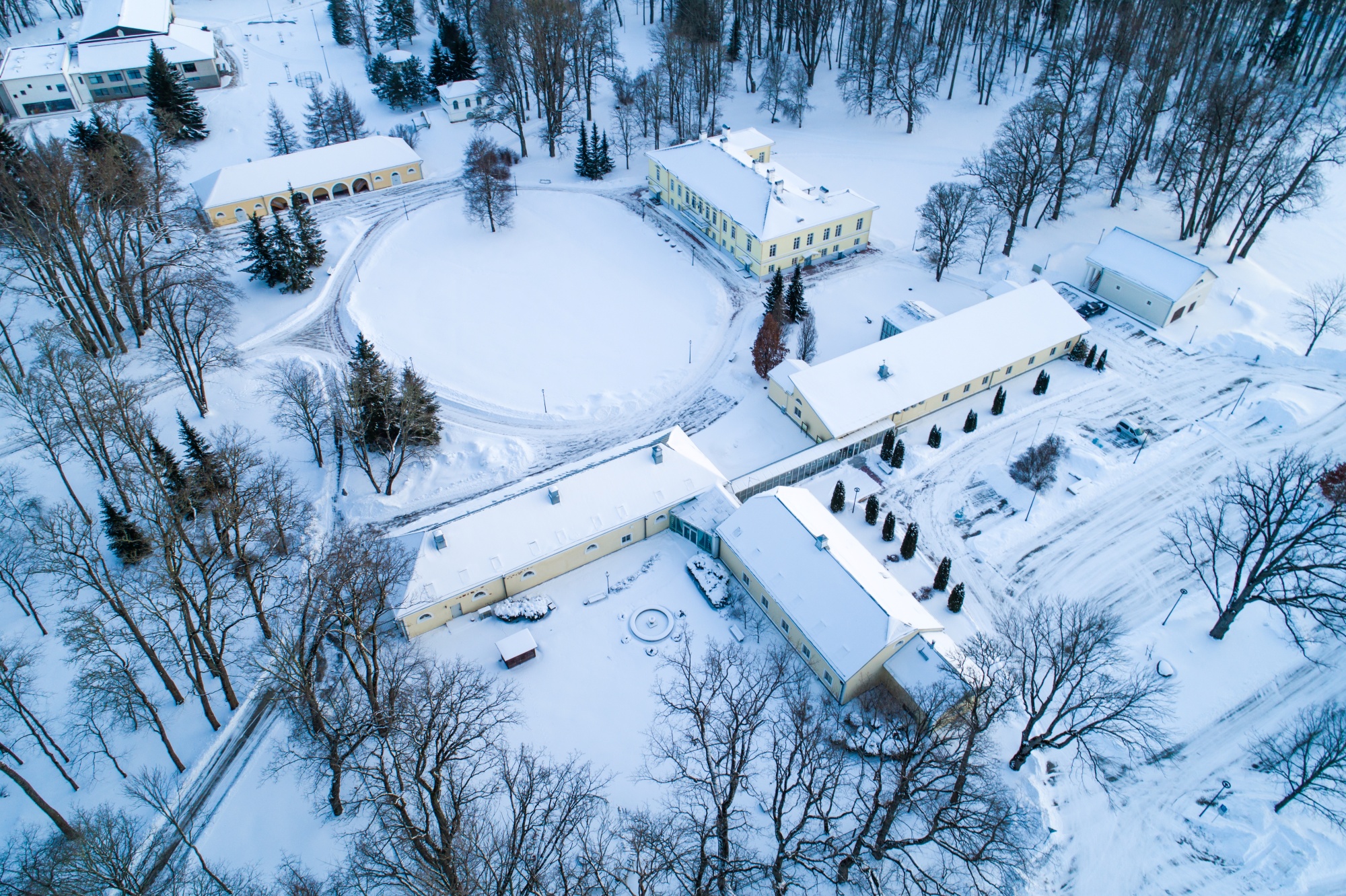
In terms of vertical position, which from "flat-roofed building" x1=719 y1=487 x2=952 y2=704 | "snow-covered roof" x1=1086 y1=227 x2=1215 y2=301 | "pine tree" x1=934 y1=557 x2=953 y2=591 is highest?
"snow-covered roof" x1=1086 y1=227 x2=1215 y2=301

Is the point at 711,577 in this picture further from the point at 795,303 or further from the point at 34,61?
the point at 34,61

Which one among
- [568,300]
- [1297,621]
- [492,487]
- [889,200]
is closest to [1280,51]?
[889,200]

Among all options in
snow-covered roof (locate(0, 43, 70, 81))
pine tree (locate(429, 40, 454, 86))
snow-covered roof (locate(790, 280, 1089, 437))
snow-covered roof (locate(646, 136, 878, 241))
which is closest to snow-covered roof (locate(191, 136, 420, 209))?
pine tree (locate(429, 40, 454, 86))

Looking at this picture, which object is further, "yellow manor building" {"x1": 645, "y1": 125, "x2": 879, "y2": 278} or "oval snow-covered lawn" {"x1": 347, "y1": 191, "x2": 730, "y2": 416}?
"yellow manor building" {"x1": 645, "y1": 125, "x2": 879, "y2": 278}

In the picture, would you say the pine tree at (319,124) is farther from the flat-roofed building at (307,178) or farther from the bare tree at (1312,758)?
the bare tree at (1312,758)

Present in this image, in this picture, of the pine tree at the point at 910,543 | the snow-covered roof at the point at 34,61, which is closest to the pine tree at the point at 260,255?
the snow-covered roof at the point at 34,61

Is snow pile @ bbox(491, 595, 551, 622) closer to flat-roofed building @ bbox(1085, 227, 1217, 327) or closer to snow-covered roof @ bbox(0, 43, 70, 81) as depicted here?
flat-roofed building @ bbox(1085, 227, 1217, 327)

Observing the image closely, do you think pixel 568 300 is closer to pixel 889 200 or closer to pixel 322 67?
pixel 889 200
